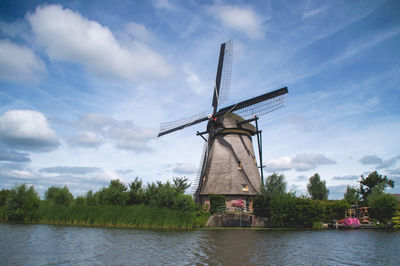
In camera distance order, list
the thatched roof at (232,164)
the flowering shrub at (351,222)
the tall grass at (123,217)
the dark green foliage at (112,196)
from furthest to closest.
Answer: the thatched roof at (232,164) → the flowering shrub at (351,222) → the dark green foliage at (112,196) → the tall grass at (123,217)

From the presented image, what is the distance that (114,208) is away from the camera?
2209 centimetres

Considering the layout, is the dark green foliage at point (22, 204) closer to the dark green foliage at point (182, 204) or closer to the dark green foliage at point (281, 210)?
the dark green foliage at point (182, 204)

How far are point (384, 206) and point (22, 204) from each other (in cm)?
3282

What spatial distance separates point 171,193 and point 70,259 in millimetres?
13625

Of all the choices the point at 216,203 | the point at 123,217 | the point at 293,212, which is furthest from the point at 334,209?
the point at 123,217

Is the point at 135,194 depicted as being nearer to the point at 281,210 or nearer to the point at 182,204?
the point at 182,204

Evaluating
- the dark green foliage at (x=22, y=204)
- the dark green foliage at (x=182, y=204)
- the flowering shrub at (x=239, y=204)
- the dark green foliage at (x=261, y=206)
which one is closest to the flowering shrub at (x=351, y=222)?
the dark green foliage at (x=261, y=206)

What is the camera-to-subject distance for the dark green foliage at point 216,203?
26.5m

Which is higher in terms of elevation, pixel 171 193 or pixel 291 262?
pixel 171 193

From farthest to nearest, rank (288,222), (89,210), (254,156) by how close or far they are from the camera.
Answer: (254,156)
(288,222)
(89,210)

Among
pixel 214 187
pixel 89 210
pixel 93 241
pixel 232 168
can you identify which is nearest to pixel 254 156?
pixel 232 168

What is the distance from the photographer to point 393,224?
85.1ft

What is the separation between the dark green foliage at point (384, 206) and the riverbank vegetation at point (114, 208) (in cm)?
1668

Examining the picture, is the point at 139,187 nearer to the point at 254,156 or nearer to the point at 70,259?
the point at 254,156
